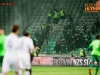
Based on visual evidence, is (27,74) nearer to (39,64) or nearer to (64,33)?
(39,64)

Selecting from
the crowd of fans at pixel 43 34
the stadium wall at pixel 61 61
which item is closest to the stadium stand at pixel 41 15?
the crowd of fans at pixel 43 34

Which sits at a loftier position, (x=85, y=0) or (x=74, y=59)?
(x=85, y=0)

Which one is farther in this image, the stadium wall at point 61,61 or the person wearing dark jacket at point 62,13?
the person wearing dark jacket at point 62,13

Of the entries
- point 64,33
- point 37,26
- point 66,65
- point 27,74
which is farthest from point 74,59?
point 27,74

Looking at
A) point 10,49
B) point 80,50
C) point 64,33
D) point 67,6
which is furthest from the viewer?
point 67,6

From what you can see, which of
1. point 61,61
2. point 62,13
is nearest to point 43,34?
point 62,13

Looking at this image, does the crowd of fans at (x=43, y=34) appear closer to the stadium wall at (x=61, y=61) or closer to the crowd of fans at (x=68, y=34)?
the crowd of fans at (x=68, y=34)

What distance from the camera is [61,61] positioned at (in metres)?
29.7

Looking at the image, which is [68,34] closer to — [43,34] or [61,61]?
[43,34]

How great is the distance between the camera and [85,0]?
38.4 metres

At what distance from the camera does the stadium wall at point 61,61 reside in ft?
96.0

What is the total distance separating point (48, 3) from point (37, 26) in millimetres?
2659

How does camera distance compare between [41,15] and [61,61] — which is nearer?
[61,61]

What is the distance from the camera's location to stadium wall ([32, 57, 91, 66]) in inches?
1152
